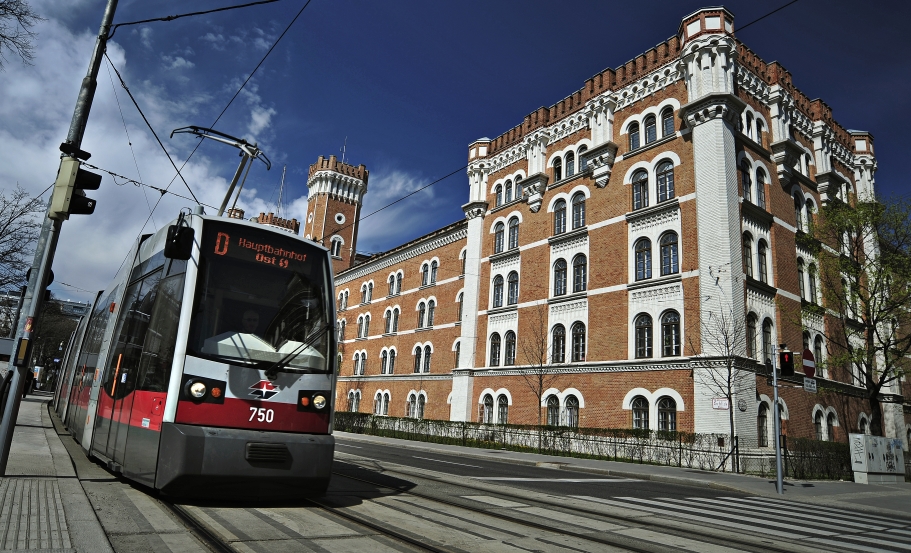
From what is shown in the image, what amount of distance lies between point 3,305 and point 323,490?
1286 inches

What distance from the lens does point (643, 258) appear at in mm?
24766

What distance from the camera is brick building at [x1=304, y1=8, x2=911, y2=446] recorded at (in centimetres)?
2219

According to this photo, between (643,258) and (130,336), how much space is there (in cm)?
2140

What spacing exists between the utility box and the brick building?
3.21 m

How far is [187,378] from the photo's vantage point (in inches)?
231

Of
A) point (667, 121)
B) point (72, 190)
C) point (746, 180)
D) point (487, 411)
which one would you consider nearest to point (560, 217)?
point (667, 121)

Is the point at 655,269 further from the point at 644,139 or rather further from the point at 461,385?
the point at 461,385

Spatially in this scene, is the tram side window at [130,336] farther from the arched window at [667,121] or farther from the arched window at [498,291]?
the arched window at [498,291]

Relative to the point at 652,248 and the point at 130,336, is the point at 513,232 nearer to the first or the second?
the point at 652,248

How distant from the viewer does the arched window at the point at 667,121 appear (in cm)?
2509

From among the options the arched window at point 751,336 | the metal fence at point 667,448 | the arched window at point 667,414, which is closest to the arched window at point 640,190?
the arched window at point 751,336

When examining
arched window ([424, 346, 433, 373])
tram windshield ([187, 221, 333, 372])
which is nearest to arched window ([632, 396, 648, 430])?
arched window ([424, 346, 433, 373])

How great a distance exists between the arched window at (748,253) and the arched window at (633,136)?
6.46 meters

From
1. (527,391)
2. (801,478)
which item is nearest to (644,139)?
(527,391)
